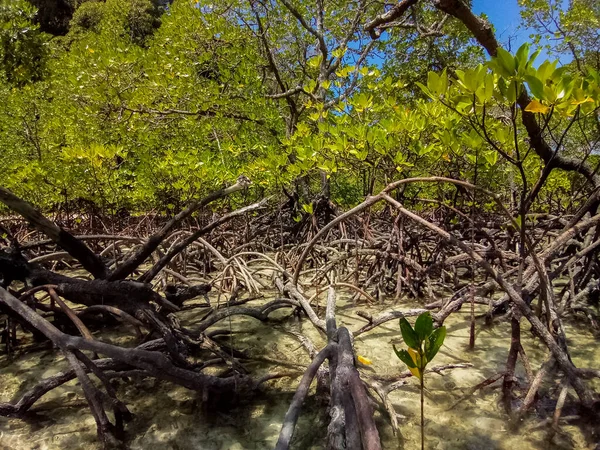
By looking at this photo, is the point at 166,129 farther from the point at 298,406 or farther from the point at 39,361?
the point at 298,406

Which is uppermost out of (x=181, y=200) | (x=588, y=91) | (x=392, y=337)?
(x=588, y=91)

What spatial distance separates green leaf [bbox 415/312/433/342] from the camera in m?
0.94

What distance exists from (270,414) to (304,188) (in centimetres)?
358

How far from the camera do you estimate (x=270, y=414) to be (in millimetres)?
1435

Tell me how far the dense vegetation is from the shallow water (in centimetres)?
8

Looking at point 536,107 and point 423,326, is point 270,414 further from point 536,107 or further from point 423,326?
point 536,107

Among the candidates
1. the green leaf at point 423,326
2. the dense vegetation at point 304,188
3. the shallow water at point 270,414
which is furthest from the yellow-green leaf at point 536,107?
the shallow water at point 270,414

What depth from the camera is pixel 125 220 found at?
21.3 ft

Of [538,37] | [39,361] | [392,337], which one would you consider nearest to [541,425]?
[392,337]

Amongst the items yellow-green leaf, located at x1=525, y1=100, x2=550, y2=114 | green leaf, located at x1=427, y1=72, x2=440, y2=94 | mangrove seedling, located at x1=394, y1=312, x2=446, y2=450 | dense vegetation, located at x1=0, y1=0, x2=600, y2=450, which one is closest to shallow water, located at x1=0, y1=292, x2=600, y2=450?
dense vegetation, located at x1=0, y1=0, x2=600, y2=450

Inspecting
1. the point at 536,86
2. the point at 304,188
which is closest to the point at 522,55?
the point at 536,86

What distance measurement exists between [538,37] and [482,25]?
5841 millimetres

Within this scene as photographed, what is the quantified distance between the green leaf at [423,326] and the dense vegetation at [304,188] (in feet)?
0.64

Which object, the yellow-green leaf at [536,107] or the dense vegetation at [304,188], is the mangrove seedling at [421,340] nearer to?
the dense vegetation at [304,188]
